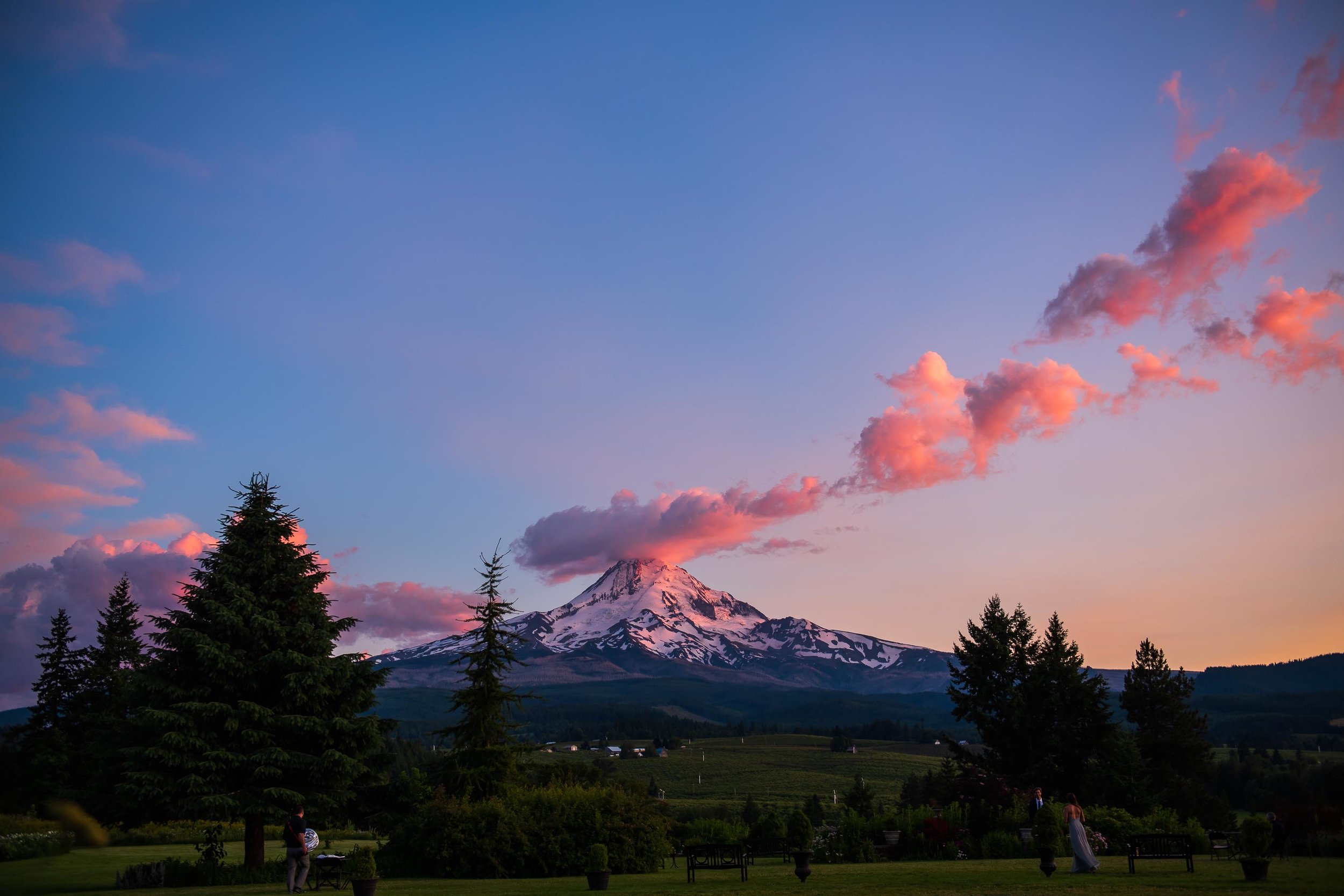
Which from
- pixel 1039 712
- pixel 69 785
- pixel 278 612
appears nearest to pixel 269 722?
pixel 278 612

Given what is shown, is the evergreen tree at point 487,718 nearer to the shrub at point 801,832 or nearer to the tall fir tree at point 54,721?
the shrub at point 801,832

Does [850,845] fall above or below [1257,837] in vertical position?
below

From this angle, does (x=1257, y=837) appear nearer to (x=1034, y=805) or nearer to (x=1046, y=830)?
(x=1046, y=830)

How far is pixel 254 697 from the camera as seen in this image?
29766 mm

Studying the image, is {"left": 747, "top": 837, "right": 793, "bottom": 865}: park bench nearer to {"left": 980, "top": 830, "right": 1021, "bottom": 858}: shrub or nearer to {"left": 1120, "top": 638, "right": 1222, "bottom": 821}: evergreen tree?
{"left": 980, "top": 830, "right": 1021, "bottom": 858}: shrub

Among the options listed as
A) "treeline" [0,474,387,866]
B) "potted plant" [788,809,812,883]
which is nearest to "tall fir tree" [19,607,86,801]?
"treeline" [0,474,387,866]

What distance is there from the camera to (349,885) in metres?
25.4

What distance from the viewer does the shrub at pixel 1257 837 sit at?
58.2ft

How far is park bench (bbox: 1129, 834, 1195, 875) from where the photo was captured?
20922 mm

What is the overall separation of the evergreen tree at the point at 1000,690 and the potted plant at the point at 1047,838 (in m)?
29.0

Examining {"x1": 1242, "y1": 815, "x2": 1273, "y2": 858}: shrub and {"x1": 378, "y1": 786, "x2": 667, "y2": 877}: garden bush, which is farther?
{"x1": 378, "y1": 786, "x2": 667, "y2": 877}: garden bush

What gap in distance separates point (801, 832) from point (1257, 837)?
10.4 meters

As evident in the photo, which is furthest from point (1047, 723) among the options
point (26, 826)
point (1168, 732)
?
point (26, 826)

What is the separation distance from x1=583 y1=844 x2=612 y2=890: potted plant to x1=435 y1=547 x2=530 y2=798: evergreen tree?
10.9 metres
